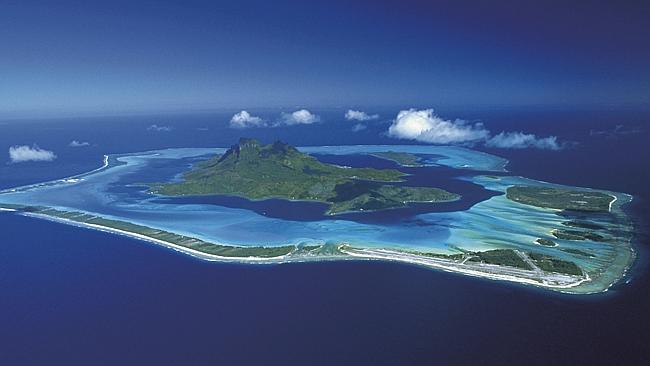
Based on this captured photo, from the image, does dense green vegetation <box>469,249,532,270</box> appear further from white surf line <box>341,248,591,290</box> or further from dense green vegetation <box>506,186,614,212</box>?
dense green vegetation <box>506,186,614,212</box>

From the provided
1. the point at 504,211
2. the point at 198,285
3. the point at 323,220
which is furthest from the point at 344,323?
the point at 504,211

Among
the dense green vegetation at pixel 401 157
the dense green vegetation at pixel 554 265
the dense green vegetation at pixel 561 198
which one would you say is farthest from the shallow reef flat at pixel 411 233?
the dense green vegetation at pixel 401 157

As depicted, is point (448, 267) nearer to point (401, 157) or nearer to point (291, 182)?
point (291, 182)

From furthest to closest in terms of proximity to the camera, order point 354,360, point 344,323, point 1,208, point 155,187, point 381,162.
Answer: point 381,162 < point 155,187 < point 1,208 < point 344,323 < point 354,360

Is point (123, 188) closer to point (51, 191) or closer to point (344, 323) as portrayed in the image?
point (51, 191)

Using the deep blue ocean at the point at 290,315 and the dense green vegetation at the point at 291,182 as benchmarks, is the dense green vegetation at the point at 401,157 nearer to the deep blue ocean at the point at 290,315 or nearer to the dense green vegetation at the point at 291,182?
the dense green vegetation at the point at 291,182
